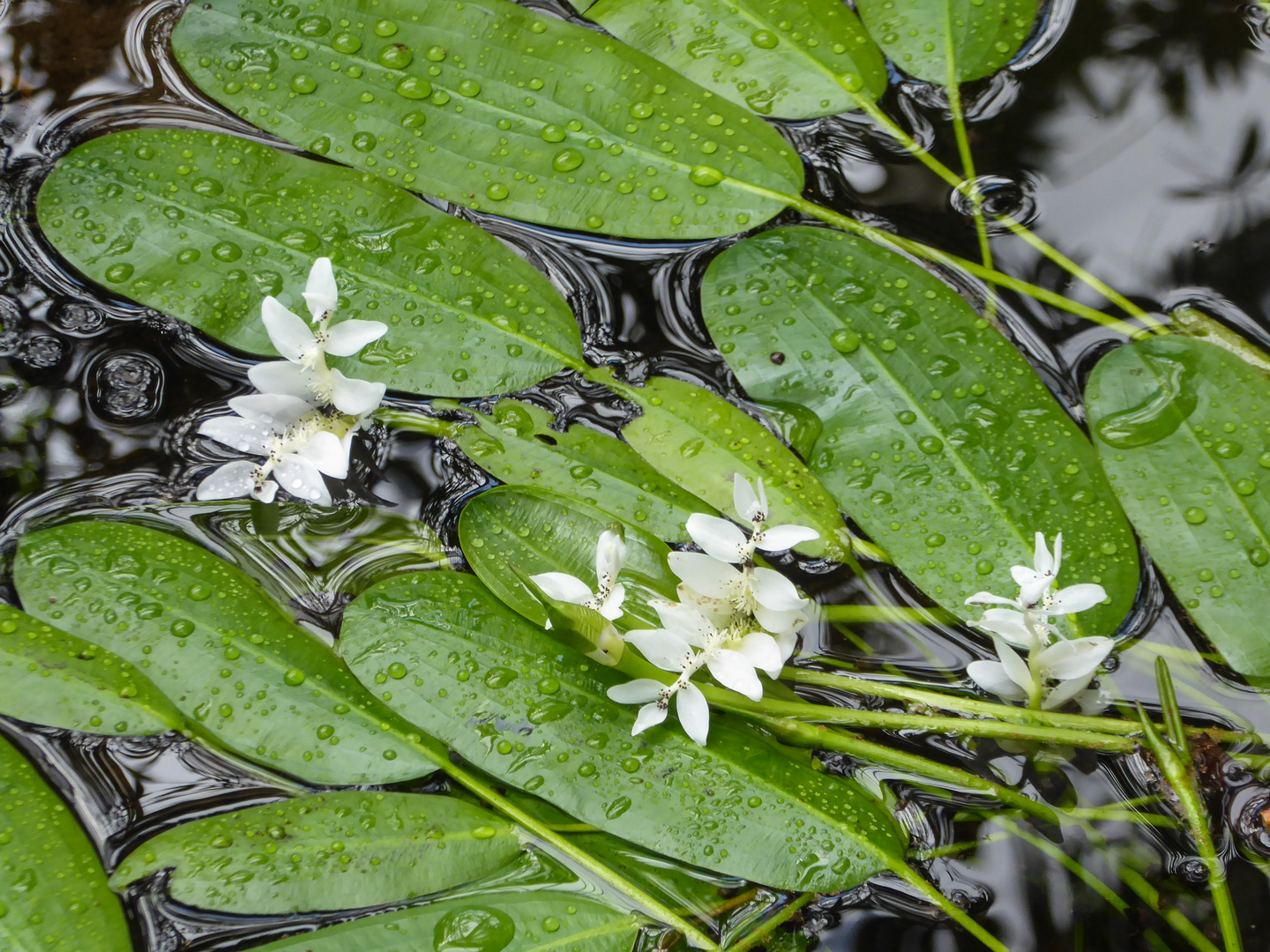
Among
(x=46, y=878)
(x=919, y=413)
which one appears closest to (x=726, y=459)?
(x=919, y=413)

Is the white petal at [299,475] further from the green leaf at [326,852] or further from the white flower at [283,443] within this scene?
the green leaf at [326,852]

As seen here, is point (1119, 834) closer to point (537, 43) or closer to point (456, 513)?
point (456, 513)

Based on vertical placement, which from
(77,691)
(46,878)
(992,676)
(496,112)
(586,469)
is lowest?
(46,878)

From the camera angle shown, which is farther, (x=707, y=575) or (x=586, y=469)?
(x=586, y=469)

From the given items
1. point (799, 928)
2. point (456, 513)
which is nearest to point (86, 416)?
point (456, 513)

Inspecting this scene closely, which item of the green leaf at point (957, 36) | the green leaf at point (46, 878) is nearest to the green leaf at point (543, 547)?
the green leaf at point (46, 878)

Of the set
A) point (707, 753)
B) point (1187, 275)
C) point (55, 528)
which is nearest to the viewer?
point (707, 753)

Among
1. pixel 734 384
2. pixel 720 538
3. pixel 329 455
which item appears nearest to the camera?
pixel 720 538

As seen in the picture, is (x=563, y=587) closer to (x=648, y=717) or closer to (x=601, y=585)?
(x=601, y=585)
